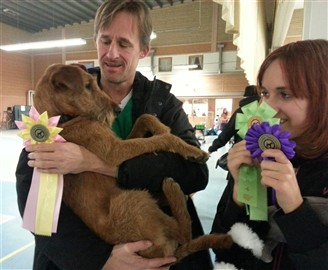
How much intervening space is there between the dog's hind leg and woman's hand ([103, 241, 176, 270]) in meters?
0.15

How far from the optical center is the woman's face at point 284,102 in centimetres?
119

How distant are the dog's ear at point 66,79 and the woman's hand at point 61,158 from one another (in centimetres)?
35

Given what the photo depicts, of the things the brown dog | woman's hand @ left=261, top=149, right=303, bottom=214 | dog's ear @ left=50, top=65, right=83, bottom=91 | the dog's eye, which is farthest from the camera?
the dog's eye

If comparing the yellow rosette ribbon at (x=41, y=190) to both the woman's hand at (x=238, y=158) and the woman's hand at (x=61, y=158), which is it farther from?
the woman's hand at (x=238, y=158)

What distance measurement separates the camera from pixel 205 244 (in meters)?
1.37

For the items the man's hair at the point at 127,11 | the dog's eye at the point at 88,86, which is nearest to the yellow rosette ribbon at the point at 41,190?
the dog's eye at the point at 88,86

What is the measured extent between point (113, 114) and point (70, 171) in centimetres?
43

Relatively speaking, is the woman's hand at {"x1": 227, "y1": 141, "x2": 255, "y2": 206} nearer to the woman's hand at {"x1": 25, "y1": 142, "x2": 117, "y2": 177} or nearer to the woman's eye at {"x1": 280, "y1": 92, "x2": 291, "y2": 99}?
the woman's eye at {"x1": 280, "y1": 92, "x2": 291, "y2": 99}

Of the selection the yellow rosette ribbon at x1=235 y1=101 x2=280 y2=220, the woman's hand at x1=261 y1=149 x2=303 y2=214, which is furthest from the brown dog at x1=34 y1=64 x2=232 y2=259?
the woman's hand at x1=261 y1=149 x2=303 y2=214

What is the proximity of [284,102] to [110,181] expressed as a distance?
93 centimetres

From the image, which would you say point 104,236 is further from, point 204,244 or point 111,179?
point 204,244

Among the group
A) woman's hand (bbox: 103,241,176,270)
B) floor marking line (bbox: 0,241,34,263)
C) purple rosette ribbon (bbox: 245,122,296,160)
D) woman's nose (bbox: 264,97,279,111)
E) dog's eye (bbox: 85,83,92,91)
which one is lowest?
floor marking line (bbox: 0,241,34,263)

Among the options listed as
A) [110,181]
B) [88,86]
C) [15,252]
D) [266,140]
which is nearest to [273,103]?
[266,140]

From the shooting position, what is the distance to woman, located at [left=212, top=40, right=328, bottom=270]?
1.02 meters
